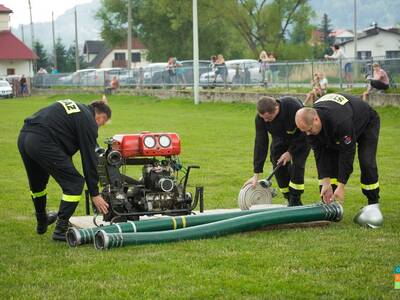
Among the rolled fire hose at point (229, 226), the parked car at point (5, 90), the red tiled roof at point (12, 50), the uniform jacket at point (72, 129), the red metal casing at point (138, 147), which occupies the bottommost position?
the parked car at point (5, 90)

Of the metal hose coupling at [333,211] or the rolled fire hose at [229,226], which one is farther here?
the metal hose coupling at [333,211]

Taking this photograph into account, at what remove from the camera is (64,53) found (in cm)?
11662

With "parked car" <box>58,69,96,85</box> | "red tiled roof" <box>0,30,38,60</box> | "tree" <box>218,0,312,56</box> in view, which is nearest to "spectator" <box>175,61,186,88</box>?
"parked car" <box>58,69,96,85</box>

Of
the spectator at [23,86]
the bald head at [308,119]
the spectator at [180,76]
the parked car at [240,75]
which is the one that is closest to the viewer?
the bald head at [308,119]

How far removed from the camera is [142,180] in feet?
34.6

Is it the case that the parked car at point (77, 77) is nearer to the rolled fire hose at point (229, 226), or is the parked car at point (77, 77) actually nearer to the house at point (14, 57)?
the house at point (14, 57)

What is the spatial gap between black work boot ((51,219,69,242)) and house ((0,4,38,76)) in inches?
3445

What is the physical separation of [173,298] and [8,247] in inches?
124

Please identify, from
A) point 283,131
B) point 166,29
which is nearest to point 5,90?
point 166,29

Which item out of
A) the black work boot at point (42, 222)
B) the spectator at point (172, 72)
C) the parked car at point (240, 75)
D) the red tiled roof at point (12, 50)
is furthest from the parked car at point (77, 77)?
the black work boot at point (42, 222)

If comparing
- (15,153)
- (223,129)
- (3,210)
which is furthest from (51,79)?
(3,210)

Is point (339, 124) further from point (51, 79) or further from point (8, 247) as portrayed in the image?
point (51, 79)

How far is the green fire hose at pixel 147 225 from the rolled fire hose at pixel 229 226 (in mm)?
195

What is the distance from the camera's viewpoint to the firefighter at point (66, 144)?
935 cm
